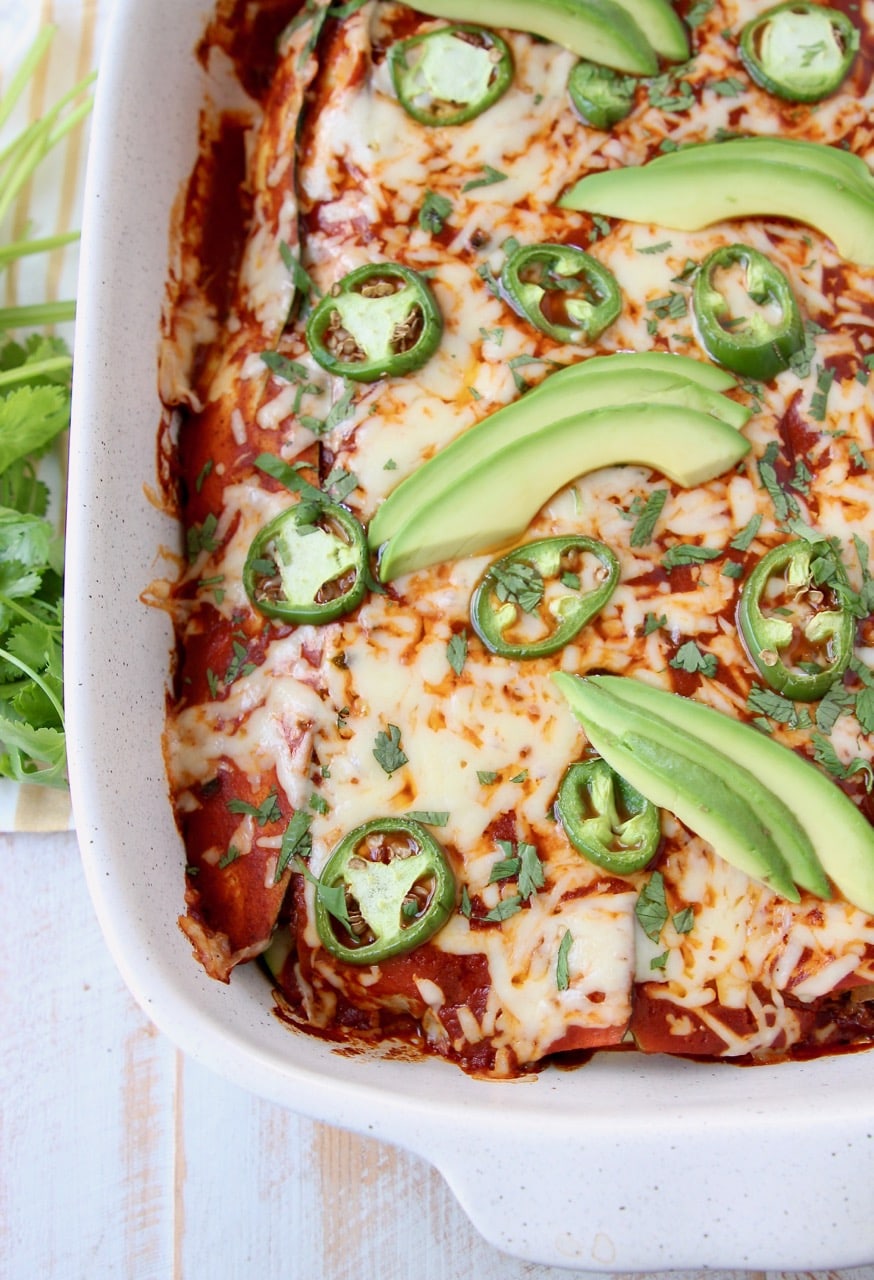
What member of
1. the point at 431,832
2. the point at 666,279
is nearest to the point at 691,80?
the point at 666,279

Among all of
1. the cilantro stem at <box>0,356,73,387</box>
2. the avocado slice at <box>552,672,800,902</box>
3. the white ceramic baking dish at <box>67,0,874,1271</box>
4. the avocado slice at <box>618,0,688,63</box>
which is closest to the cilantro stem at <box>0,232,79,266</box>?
the cilantro stem at <box>0,356,73,387</box>

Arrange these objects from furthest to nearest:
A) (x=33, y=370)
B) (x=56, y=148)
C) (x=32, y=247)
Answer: (x=56, y=148) → (x=32, y=247) → (x=33, y=370)

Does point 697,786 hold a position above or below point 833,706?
below

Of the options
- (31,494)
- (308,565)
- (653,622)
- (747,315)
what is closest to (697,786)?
(653,622)

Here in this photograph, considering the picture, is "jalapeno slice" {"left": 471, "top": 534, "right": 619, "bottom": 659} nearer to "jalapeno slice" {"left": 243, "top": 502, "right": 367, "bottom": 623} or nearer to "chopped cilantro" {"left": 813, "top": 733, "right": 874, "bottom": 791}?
"jalapeno slice" {"left": 243, "top": 502, "right": 367, "bottom": 623}

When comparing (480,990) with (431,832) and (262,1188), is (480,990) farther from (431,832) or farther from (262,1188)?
(262,1188)

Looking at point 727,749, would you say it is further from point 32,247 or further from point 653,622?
point 32,247
